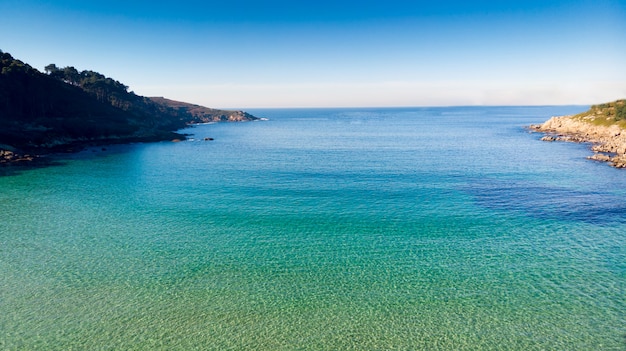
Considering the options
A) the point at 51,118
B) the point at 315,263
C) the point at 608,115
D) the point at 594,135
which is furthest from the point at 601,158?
the point at 51,118

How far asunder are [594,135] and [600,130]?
4273mm

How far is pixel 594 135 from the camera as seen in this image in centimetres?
12756

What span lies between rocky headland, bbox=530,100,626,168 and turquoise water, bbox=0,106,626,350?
34.6 m

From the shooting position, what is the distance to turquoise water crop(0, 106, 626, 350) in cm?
2403

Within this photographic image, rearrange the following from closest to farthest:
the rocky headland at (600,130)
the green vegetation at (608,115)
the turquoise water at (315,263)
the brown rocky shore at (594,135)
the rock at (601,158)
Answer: the turquoise water at (315,263), the rock at (601,158), the brown rocky shore at (594,135), the rocky headland at (600,130), the green vegetation at (608,115)

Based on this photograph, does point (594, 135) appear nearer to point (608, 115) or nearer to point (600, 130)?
point (600, 130)

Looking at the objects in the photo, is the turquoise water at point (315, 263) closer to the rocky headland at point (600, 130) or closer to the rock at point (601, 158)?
the rock at point (601, 158)

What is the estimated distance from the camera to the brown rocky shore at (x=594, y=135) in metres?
85.1

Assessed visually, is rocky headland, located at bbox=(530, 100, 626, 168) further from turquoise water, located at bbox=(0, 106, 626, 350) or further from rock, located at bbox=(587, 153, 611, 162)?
turquoise water, located at bbox=(0, 106, 626, 350)

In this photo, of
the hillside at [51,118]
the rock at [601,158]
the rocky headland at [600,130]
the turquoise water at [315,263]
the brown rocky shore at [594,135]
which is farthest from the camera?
the hillside at [51,118]

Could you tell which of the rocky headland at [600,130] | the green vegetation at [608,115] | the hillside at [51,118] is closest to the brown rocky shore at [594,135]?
the rocky headland at [600,130]

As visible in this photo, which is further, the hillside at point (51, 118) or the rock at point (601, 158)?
the hillside at point (51, 118)

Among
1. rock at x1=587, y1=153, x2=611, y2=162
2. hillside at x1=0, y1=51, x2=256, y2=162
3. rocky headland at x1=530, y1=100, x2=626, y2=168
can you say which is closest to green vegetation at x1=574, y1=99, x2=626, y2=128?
rocky headland at x1=530, y1=100, x2=626, y2=168

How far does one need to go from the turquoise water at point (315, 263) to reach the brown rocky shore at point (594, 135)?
24.5 metres
